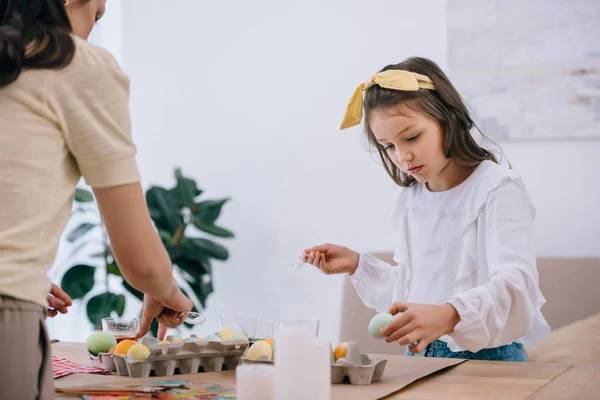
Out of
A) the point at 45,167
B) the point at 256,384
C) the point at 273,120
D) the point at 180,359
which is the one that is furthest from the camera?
the point at 273,120

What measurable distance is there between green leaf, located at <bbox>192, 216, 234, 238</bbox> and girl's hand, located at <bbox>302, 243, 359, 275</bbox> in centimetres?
141

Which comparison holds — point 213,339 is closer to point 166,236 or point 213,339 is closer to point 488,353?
point 488,353

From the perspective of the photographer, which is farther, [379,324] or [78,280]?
[78,280]

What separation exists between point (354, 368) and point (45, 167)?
0.59 m

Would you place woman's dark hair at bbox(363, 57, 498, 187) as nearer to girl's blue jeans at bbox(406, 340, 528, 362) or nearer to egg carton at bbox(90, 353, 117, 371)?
girl's blue jeans at bbox(406, 340, 528, 362)

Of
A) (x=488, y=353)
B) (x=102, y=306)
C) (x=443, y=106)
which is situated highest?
(x=443, y=106)

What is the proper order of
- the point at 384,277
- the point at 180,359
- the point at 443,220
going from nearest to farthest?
the point at 180,359 < the point at 443,220 < the point at 384,277

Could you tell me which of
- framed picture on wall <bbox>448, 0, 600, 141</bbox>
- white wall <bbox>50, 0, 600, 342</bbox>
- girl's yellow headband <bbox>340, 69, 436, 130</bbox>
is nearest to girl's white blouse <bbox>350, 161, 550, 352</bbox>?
girl's yellow headband <bbox>340, 69, 436, 130</bbox>

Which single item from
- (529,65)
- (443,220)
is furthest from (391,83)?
(529,65)

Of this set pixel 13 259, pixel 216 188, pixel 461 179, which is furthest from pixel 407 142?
pixel 216 188

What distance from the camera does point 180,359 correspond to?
1.33 m

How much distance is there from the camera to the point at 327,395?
3.22 ft

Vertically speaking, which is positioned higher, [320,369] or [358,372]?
[320,369]

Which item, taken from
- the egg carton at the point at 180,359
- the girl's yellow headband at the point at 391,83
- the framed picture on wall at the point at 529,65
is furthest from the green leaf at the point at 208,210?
the egg carton at the point at 180,359
